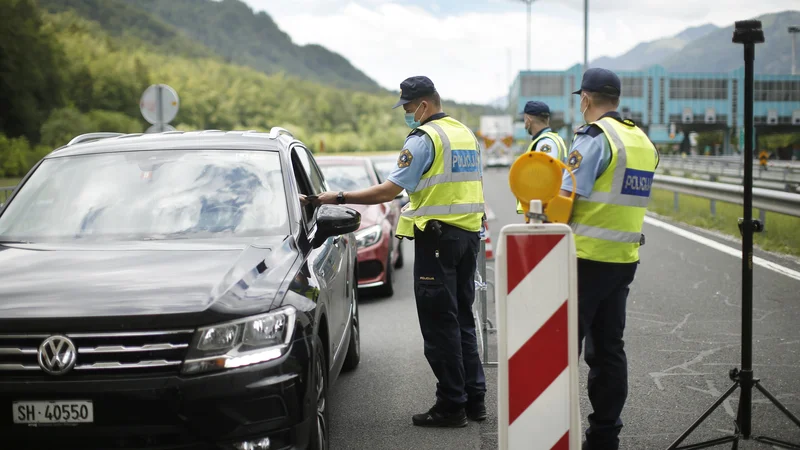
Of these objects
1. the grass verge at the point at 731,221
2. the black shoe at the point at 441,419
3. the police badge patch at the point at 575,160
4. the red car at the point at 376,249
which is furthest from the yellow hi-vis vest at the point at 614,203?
the grass verge at the point at 731,221

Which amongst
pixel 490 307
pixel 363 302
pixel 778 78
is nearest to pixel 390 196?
pixel 490 307

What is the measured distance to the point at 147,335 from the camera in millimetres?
3404

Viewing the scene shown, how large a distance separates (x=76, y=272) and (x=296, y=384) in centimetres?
112

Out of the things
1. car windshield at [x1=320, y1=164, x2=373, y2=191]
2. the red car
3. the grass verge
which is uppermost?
car windshield at [x1=320, y1=164, x2=373, y2=191]

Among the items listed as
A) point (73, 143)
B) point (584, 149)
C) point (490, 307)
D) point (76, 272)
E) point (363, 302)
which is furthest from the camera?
point (363, 302)

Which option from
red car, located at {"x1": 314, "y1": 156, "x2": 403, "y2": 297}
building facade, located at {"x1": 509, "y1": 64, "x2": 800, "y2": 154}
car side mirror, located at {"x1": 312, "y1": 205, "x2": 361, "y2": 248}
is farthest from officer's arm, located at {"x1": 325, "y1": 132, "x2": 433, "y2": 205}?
building facade, located at {"x1": 509, "y1": 64, "x2": 800, "y2": 154}

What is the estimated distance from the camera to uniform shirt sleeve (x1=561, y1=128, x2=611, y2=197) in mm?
4113

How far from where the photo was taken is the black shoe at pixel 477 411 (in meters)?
5.27

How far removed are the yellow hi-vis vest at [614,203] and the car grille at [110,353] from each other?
76.1 inches

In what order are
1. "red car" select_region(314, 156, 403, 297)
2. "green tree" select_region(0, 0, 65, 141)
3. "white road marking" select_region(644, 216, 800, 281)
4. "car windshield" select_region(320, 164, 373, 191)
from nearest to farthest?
"red car" select_region(314, 156, 403, 297), "white road marking" select_region(644, 216, 800, 281), "car windshield" select_region(320, 164, 373, 191), "green tree" select_region(0, 0, 65, 141)

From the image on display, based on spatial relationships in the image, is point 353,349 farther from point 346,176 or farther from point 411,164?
point 346,176

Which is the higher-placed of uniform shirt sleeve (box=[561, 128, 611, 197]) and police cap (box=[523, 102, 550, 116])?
police cap (box=[523, 102, 550, 116])

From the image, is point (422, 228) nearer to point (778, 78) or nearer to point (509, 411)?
point (509, 411)

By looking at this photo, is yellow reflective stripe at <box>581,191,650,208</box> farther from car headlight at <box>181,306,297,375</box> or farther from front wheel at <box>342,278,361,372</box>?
front wheel at <box>342,278,361,372</box>
